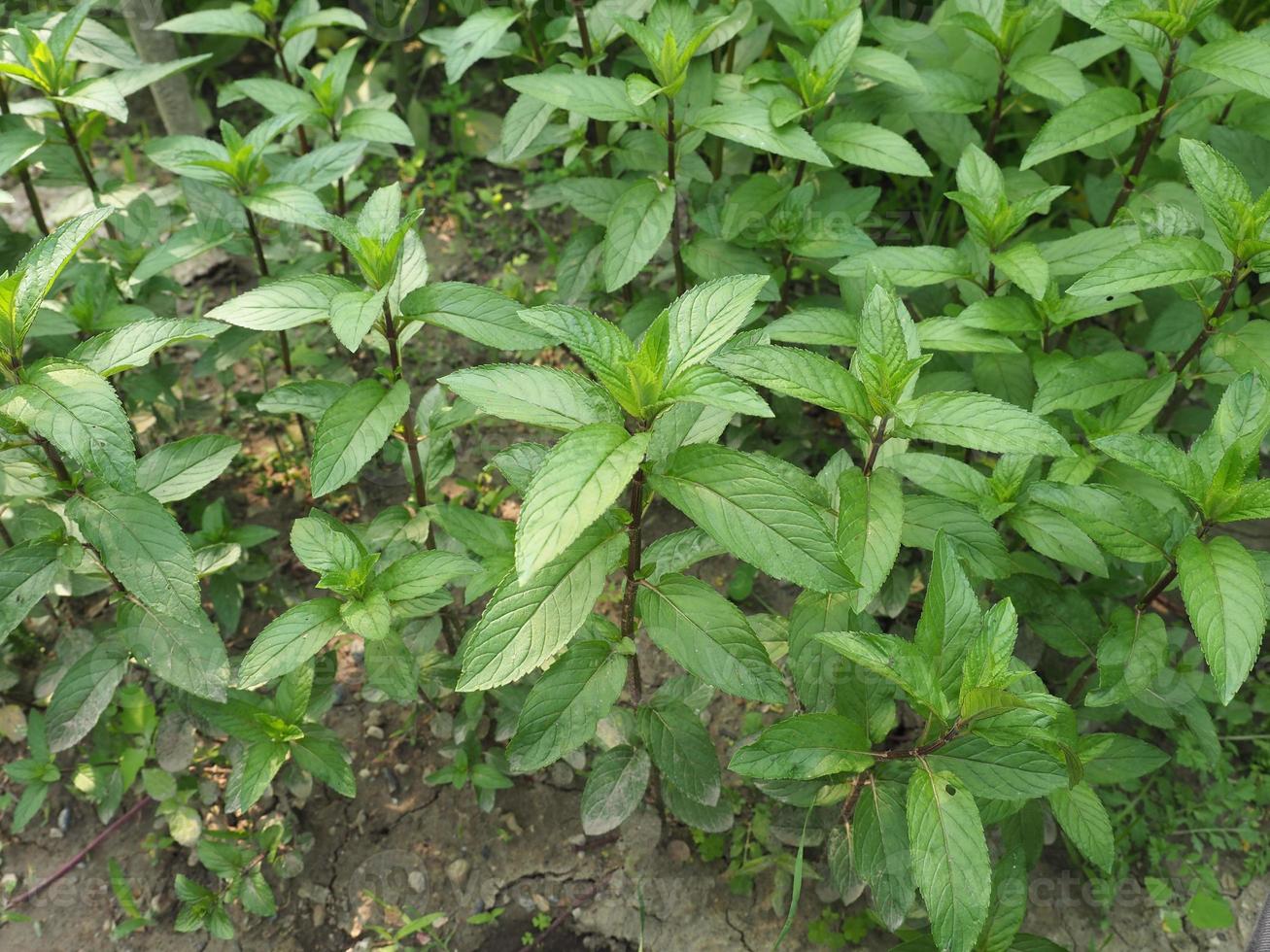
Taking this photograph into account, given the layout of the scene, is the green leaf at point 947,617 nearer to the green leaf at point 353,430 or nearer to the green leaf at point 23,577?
the green leaf at point 353,430

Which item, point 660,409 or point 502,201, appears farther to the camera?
point 502,201

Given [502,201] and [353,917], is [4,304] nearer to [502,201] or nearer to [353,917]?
[353,917]

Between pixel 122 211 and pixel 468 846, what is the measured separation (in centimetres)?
229

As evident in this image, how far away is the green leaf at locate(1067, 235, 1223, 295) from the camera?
2.25 meters

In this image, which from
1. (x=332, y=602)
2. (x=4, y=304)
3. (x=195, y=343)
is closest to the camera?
(x=4, y=304)

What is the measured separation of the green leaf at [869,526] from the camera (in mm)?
1993

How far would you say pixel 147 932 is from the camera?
2.77 meters

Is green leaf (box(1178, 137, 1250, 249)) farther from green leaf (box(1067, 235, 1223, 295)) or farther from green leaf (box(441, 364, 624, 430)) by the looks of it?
green leaf (box(441, 364, 624, 430))

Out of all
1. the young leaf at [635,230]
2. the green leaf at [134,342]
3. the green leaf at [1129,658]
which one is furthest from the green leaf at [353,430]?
the green leaf at [1129,658]

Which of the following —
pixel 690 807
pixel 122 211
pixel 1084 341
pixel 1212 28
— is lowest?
pixel 690 807

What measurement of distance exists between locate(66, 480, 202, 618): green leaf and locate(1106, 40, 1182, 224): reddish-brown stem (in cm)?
271

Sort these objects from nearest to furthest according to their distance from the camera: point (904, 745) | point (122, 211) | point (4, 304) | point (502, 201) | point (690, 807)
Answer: point (4, 304) → point (690, 807) → point (904, 745) → point (122, 211) → point (502, 201)

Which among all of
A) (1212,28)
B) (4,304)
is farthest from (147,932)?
(1212,28)

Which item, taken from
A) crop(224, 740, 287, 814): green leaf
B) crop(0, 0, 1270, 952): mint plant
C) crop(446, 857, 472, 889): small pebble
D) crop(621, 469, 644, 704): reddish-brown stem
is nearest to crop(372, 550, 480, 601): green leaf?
crop(0, 0, 1270, 952): mint plant
